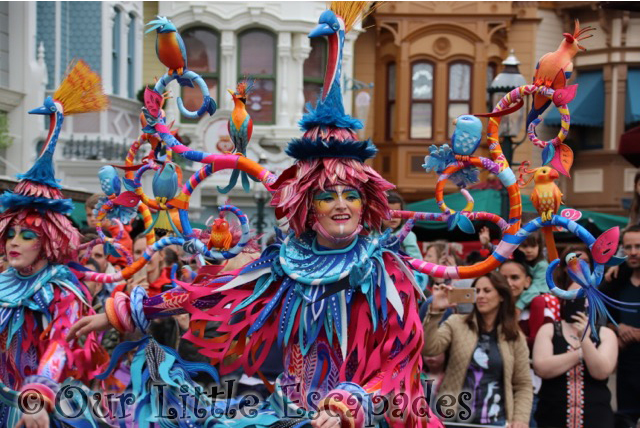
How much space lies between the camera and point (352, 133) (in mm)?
4566

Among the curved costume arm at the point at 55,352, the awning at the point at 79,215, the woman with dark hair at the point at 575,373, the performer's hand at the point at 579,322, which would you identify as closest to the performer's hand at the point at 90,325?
the curved costume arm at the point at 55,352

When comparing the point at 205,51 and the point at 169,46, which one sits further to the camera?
the point at 205,51

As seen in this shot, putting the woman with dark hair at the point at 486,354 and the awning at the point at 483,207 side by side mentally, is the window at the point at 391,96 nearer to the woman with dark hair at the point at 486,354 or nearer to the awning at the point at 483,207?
the awning at the point at 483,207

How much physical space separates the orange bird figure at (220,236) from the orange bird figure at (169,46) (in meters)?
0.71

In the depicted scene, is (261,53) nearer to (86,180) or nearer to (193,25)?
(193,25)

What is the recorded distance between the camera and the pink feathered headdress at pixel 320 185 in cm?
447

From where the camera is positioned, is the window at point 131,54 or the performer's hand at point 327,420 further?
the window at point 131,54

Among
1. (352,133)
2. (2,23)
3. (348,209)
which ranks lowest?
(348,209)

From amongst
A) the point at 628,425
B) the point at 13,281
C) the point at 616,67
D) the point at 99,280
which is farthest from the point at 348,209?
the point at 616,67

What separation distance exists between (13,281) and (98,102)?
102cm

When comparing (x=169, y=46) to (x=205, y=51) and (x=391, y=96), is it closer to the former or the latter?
(x=205, y=51)

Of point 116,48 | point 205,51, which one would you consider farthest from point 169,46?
point 205,51

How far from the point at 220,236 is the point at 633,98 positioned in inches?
658

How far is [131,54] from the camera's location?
17.5m
